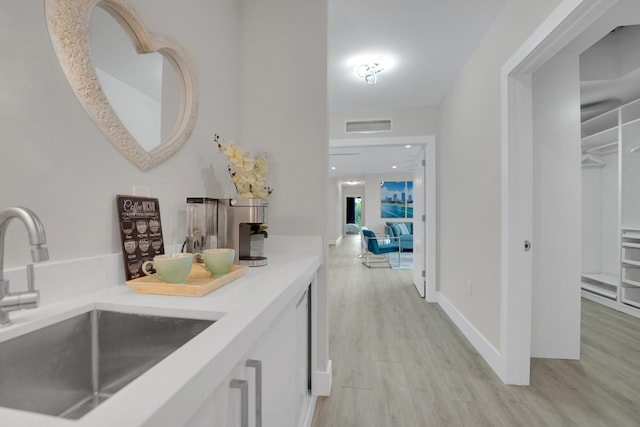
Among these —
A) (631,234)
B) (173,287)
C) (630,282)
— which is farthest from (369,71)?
(630,282)

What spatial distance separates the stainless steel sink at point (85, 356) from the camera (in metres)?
0.56

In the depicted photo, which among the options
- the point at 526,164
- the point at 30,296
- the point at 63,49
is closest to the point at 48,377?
the point at 30,296

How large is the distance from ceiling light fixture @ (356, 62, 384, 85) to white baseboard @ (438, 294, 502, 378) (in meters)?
2.40

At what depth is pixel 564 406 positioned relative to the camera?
161cm

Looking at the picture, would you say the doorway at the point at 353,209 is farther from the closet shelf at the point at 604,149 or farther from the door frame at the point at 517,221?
the door frame at the point at 517,221

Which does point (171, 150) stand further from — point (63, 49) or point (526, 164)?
point (526, 164)

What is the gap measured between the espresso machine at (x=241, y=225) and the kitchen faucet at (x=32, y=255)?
73cm

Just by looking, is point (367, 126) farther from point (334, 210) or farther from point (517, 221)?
point (334, 210)

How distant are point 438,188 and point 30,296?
11.9ft

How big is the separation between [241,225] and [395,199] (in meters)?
9.26

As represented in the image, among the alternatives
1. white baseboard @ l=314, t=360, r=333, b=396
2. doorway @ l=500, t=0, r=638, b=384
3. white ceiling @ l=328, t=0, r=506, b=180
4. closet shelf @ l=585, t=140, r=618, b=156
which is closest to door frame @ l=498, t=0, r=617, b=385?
doorway @ l=500, t=0, r=638, b=384

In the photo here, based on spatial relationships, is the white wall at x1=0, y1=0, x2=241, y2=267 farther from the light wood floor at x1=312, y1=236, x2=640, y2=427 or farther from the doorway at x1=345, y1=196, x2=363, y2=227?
the doorway at x1=345, y1=196, x2=363, y2=227

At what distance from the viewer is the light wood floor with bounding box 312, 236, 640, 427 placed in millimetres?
1530

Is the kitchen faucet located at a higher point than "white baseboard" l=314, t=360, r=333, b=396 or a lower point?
higher
